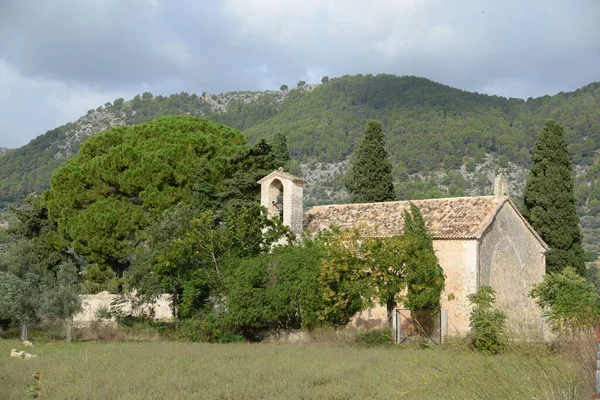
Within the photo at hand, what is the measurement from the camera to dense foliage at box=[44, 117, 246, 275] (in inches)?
1325


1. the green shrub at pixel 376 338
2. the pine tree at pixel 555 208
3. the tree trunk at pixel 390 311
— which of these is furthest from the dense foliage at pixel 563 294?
the pine tree at pixel 555 208

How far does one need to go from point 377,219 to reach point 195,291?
343 inches

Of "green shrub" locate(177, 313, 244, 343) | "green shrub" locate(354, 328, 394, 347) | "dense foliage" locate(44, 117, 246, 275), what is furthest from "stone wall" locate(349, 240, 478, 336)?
"dense foliage" locate(44, 117, 246, 275)

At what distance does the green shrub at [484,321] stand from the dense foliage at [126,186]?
1503 cm

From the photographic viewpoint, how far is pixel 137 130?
120 ft

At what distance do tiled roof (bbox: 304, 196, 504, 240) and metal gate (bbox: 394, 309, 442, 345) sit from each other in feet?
10.7

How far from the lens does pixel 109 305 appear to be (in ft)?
108

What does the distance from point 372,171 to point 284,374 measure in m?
20.3

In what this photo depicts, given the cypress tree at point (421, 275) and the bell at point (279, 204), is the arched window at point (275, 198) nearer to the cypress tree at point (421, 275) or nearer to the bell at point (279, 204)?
the bell at point (279, 204)

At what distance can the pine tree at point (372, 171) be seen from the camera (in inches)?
1350

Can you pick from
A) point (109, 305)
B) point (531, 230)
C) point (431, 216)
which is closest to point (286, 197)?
point (431, 216)

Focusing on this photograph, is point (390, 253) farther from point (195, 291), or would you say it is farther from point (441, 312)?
point (195, 291)

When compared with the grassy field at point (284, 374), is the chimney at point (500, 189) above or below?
above

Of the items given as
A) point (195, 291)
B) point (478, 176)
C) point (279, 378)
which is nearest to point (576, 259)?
point (195, 291)
